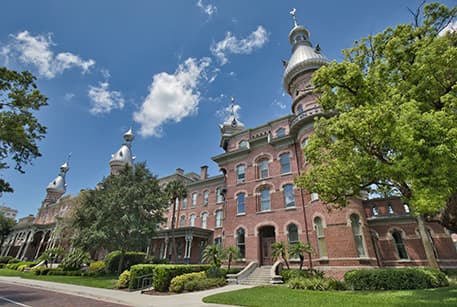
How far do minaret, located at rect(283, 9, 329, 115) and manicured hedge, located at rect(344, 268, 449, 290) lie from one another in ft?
49.0

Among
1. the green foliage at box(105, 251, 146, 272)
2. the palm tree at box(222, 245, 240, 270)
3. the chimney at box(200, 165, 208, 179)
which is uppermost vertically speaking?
the chimney at box(200, 165, 208, 179)

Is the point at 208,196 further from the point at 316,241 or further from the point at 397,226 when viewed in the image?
the point at 397,226

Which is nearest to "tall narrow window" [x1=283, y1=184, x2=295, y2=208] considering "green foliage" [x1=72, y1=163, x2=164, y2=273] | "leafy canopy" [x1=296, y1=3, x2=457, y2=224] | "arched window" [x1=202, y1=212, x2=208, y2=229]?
"leafy canopy" [x1=296, y1=3, x2=457, y2=224]

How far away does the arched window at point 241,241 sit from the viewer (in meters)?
22.8

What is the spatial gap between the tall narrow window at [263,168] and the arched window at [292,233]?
5.75 meters

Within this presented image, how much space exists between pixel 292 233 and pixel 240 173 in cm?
858

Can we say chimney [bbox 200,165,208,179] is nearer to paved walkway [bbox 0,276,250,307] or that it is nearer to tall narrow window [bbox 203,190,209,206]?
tall narrow window [bbox 203,190,209,206]

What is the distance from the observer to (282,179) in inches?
888

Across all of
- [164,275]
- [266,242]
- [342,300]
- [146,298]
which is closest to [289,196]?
[266,242]

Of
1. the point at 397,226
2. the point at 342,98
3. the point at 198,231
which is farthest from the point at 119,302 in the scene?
the point at 397,226

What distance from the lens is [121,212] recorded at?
23.7 meters

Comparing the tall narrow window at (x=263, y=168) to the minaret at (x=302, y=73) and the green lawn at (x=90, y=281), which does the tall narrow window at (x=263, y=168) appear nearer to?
the minaret at (x=302, y=73)

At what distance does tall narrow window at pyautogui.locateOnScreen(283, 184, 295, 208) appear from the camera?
21.4m

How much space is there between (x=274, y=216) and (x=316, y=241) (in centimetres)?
439
